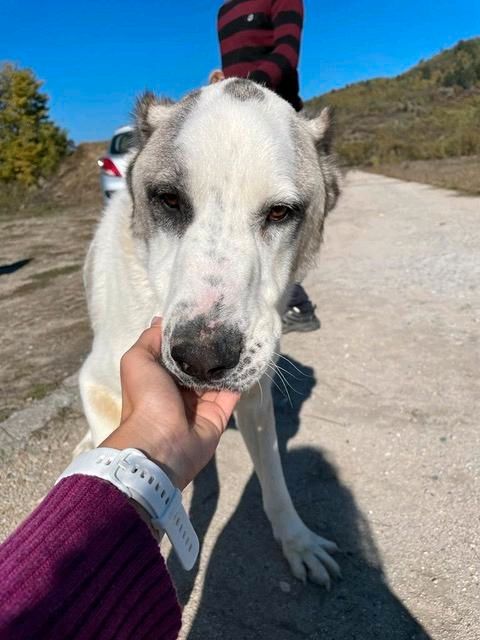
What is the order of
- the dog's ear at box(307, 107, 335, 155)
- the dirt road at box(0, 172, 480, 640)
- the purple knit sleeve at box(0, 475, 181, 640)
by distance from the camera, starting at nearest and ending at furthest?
the purple knit sleeve at box(0, 475, 181, 640), the dirt road at box(0, 172, 480, 640), the dog's ear at box(307, 107, 335, 155)

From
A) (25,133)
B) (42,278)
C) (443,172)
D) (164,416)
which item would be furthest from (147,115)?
(25,133)

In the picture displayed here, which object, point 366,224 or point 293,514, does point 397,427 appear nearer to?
point 293,514

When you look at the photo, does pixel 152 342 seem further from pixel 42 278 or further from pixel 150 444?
pixel 42 278

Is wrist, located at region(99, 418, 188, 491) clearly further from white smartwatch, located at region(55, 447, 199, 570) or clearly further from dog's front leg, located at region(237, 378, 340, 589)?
dog's front leg, located at region(237, 378, 340, 589)

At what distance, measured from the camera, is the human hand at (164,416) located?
136 cm

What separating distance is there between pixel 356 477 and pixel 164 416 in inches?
65.0

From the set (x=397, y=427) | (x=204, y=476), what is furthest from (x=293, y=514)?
(x=397, y=427)

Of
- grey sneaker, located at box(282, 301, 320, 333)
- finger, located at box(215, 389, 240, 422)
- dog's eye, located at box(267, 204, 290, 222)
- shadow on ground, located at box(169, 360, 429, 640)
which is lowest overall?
shadow on ground, located at box(169, 360, 429, 640)

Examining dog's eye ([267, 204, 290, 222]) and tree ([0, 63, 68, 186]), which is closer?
dog's eye ([267, 204, 290, 222])

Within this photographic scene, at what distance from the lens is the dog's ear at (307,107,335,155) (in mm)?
2463

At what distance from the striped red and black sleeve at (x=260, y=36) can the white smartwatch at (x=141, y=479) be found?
2.46 meters

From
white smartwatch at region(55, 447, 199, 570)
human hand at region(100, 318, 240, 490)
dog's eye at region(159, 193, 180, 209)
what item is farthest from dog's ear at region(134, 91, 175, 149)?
white smartwatch at region(55, 447, 199, 570)

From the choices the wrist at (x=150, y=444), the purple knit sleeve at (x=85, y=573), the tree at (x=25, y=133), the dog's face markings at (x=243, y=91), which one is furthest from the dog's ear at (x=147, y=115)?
the tree at (x=25, y=133)

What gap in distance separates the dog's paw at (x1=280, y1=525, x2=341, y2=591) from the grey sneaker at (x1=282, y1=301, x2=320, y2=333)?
2302 millimetres
